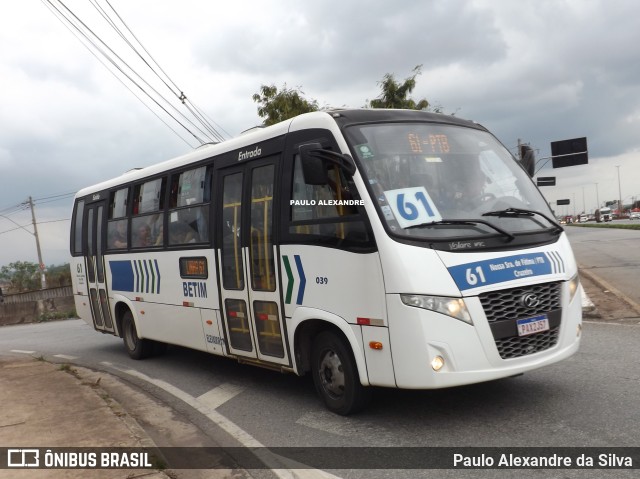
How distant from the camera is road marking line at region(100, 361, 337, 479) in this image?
14.8 feet

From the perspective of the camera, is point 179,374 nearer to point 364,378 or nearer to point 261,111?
point 364,378

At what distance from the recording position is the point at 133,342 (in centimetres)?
1030

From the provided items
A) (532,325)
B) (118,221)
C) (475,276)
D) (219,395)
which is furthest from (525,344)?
(118,221)

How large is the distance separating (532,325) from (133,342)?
7.22 meters

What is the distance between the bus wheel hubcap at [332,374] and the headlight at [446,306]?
1.19 m

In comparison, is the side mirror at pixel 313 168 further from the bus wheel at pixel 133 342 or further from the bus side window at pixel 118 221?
the bus wheel at pixel 133 342

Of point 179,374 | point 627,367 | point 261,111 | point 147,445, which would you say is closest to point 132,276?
point 179,374

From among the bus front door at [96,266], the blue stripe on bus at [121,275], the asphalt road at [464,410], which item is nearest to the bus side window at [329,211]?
the asphalt road at [464,410]

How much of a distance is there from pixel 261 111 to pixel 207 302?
12483 millimetres

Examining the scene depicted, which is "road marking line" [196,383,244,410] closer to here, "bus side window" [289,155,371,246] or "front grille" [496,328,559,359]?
"bus side window" [289,155,371,246]

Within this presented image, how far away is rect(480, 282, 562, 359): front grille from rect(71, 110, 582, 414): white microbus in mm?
11

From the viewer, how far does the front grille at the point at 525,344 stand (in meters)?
4.92

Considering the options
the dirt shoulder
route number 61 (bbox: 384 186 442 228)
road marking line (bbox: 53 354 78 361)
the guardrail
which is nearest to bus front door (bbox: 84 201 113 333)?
road marking line (bbox: 53 354 78 361)

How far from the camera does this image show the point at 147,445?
524 centimetres
